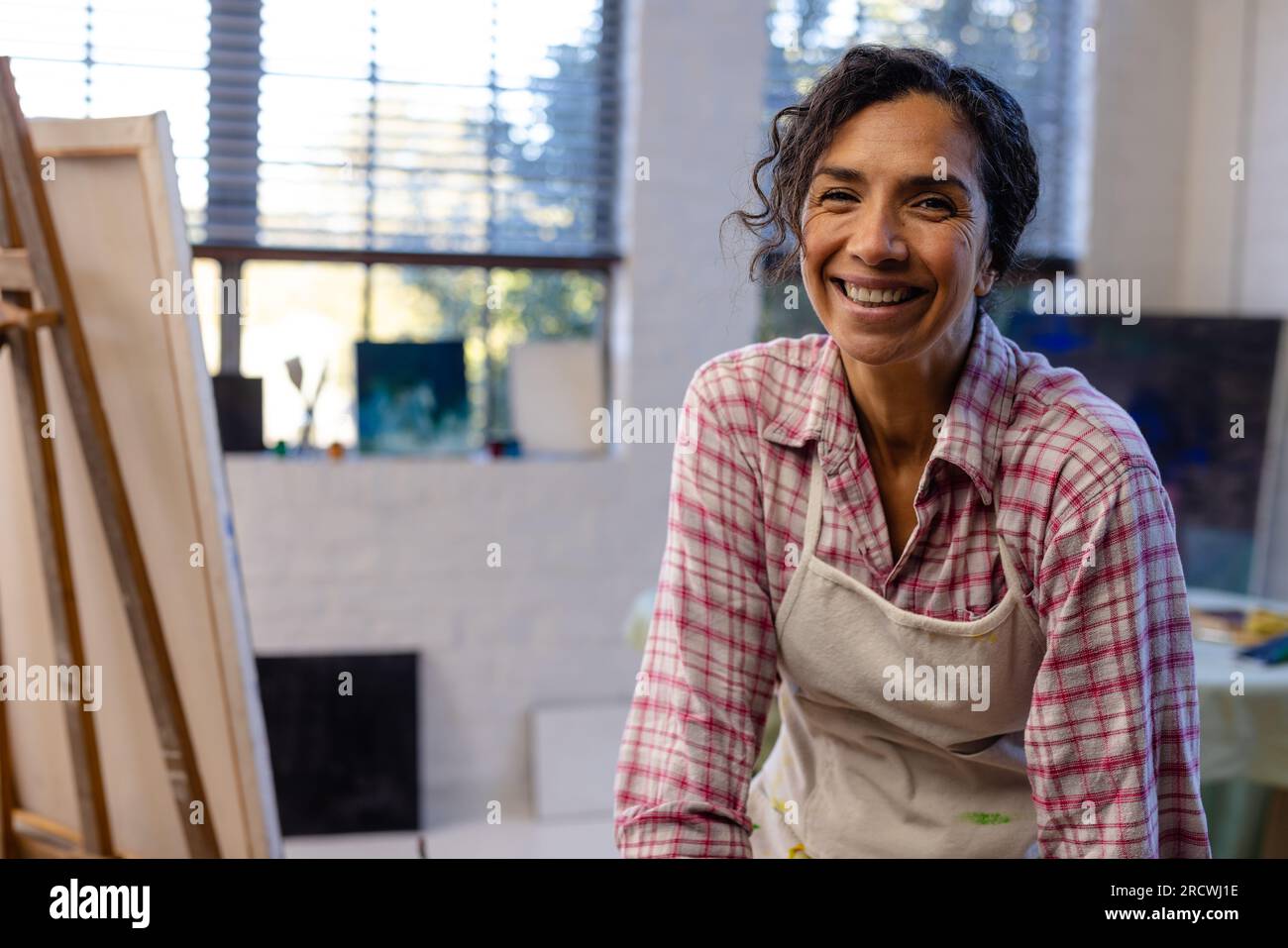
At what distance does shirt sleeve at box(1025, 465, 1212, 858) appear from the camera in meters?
1.09

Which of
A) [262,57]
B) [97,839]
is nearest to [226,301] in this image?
[262,57]

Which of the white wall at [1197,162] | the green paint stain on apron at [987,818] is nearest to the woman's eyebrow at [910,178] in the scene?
the green paint stain on apron at [987,818]

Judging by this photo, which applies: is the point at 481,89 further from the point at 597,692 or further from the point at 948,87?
the point at 948,87

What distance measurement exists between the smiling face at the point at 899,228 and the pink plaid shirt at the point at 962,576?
13 centimetres

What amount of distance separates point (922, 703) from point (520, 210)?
270 cm

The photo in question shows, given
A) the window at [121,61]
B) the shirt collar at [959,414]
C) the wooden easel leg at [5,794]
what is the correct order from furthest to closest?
1. the window at [121,61]
2. the wooden easel leg at [5,794]
3. the shirt collar at [959,414]

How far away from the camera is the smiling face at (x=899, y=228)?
1.10m

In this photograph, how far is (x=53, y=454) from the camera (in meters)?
1.64

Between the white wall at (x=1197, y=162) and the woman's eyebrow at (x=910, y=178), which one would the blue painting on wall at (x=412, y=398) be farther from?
the woman's eyebrow at (x=910, y=178)

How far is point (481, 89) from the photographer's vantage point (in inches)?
139

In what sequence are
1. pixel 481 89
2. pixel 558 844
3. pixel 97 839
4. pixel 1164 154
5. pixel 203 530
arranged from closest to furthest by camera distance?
pixel 203 530, pixel 97 839, pixel 558 844, pixel 481 89, pixel 1164 154

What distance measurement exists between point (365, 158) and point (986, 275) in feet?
8.56

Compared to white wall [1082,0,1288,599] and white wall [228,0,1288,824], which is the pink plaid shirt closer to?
white wall [228,0,1288,824]

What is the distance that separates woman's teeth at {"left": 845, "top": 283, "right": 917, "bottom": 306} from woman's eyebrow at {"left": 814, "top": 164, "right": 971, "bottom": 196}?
0.30ft
